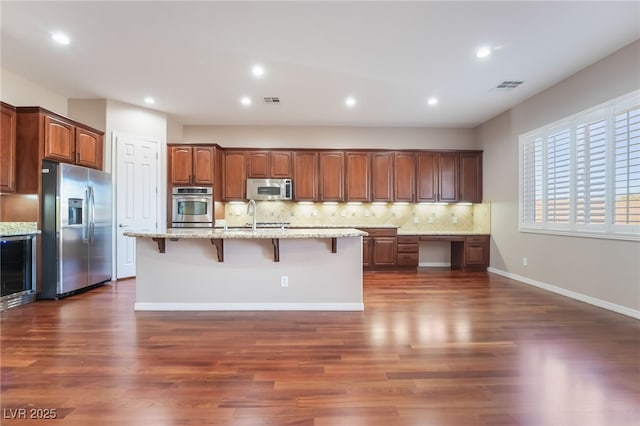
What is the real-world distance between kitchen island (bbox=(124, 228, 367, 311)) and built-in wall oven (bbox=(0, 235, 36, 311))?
149 cm

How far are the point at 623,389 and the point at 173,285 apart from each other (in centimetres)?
399

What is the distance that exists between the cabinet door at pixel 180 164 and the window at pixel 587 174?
231 inches

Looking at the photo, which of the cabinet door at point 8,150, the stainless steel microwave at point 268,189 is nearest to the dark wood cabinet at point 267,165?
the stainless steel microwave at point 268,189

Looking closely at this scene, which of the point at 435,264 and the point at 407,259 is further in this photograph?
the point at 435,264

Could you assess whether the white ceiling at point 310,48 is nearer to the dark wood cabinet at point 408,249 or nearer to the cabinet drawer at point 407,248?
the dark wood cabinet at point 408,249

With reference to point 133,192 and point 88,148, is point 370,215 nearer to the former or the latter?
point 133,192

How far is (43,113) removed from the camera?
157 inches

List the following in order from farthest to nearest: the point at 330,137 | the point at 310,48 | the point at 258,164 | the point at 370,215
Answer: the point at 370,215 → the point at 330,137 → the point at 258,164 → the point at 310,48

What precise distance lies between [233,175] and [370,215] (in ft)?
9.89

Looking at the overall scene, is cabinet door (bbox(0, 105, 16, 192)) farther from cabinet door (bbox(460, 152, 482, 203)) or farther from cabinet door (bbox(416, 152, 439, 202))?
cabinet door (bbox(460, 152, 482, 203))

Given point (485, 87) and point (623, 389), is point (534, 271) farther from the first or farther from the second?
point (623, 389)

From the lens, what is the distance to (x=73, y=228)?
4254 mm

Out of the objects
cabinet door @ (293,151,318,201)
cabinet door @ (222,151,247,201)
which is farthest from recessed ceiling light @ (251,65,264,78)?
cabinet door @ (222,151,247,201)

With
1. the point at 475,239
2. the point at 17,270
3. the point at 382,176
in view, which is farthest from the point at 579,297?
the point at 17,270
